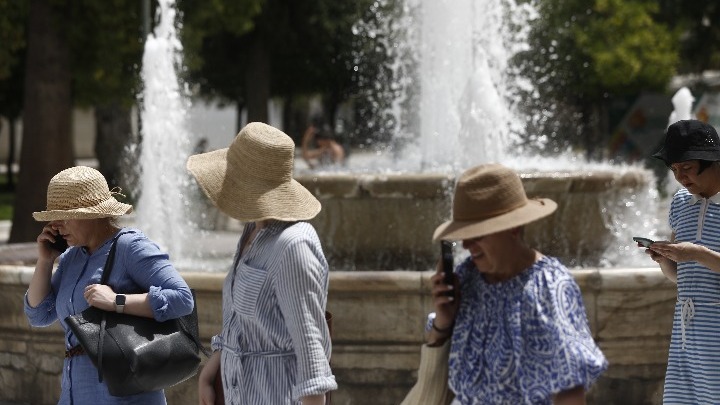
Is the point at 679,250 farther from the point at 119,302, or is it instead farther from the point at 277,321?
the point at 119,302

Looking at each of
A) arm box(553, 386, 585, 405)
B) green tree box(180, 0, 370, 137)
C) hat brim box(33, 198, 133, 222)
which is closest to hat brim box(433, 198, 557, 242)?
arm box(553, 386, 585, 405)

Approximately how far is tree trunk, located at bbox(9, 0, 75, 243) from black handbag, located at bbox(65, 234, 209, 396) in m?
13.0

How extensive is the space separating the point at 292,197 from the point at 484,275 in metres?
0.75

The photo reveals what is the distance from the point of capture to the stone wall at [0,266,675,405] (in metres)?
6.81

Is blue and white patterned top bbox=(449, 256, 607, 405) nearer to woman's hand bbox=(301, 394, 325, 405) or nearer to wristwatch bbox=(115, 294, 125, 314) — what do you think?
woman's hand bbox=(301, 394, 325, 405)

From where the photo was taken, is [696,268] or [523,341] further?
[696,268]

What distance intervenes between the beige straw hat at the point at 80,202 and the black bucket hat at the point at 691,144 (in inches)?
67.4

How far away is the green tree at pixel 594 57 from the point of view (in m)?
28.0

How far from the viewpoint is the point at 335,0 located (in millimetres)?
30359

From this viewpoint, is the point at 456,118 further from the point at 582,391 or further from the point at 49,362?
the point at 582,391

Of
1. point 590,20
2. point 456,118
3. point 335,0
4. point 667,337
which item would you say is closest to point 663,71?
point 590,20

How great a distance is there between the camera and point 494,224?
10.6ft

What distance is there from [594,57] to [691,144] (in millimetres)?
24538

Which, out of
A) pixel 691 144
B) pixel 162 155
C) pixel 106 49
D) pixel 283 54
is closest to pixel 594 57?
pixel 283 54
